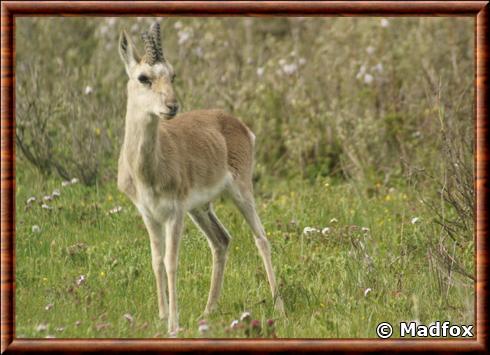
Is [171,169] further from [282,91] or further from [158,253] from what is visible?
[282,91]

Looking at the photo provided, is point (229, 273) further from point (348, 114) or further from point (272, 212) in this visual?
point (348, 114)

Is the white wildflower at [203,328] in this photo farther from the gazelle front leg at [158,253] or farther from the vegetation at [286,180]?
the gazelle front leg at [158,253]

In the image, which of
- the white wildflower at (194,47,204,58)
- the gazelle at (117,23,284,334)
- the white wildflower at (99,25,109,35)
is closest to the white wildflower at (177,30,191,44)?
the white wildflower at (194,47,204,58)

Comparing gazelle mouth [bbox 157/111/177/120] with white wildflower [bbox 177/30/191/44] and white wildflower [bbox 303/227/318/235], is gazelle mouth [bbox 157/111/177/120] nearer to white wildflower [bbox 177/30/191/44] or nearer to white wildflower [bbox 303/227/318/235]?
white wildflower [bbox 303/227/318/235]

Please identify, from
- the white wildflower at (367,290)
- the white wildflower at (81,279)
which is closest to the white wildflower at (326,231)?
the white wildflower at (367,290)

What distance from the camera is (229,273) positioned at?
7828 mm

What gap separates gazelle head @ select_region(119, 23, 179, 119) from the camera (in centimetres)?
657

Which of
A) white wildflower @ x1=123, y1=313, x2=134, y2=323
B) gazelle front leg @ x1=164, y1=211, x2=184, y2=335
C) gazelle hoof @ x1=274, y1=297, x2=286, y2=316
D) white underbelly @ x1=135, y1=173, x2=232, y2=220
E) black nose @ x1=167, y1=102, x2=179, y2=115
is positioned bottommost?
gazelle hoof @ x1=274, y1=297, x2=286, y2=316

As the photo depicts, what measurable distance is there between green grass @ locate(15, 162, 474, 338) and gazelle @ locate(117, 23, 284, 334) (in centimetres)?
21

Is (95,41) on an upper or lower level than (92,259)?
upper

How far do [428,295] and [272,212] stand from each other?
2542mm

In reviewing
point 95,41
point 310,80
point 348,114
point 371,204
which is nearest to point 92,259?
point 371,204

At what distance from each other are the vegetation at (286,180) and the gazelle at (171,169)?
285mm

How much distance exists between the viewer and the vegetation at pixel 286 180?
7051mm
